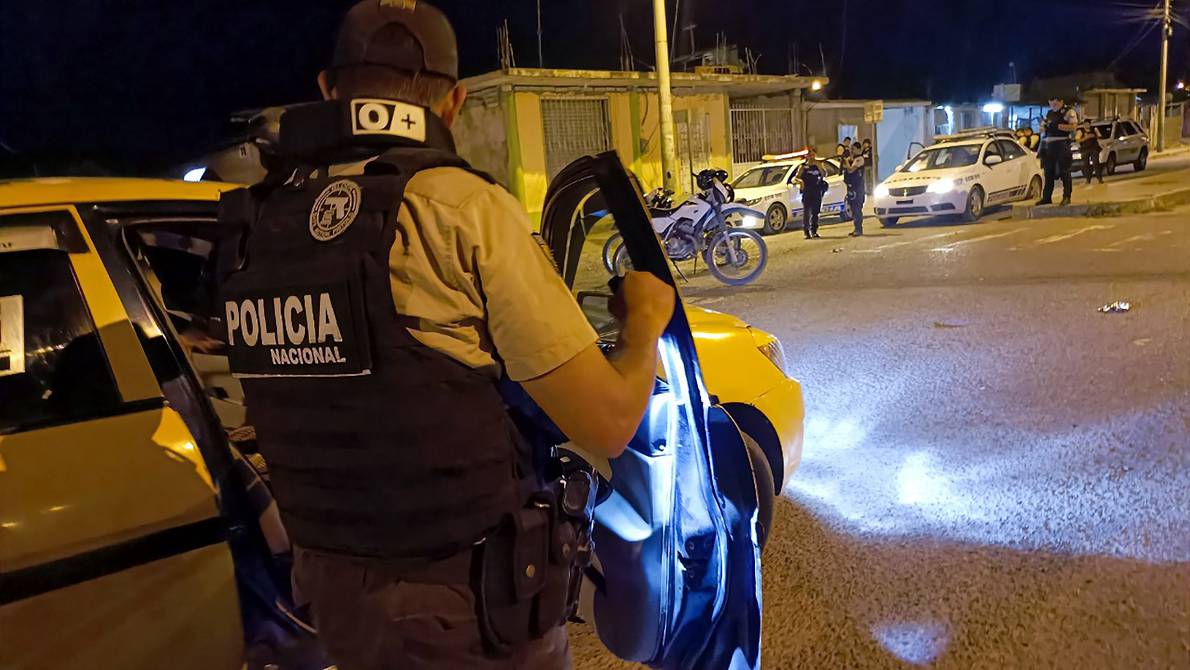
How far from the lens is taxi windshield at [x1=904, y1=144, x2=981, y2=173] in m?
15.6

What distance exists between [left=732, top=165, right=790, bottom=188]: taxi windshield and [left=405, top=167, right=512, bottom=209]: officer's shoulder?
1557 cm

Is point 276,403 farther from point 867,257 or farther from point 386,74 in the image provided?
point 867,257

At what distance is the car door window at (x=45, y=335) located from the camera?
199 cm

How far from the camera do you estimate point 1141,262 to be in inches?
350

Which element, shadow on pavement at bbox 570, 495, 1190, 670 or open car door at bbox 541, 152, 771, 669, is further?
shadow on pavement at bbox 570, 495, 1190, 670

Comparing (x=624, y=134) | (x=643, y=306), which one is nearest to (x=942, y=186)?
(x=624, y=134)

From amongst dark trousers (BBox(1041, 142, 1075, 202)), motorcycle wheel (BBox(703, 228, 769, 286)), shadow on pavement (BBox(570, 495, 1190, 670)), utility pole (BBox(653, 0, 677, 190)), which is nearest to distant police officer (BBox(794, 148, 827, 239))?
utility pole (BBox(653, 0, 677, 190))

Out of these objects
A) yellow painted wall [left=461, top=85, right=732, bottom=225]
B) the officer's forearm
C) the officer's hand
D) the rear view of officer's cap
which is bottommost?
the officer's forearm

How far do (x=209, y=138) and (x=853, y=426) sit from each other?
2021cm

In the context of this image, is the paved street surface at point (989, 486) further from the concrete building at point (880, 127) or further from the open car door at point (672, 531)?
the concrete building at point (880, 127)

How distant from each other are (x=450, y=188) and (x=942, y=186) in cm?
1498

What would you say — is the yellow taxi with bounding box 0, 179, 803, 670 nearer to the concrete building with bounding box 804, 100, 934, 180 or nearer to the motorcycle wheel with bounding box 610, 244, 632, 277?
the motorcycle wheel with bounding box 610, 244, 632, 277

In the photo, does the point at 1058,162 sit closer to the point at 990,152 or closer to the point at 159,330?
the point at 990,152

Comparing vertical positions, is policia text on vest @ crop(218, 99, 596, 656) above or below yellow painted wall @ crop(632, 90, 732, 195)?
below
